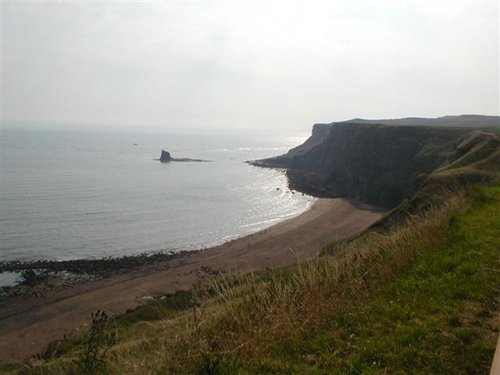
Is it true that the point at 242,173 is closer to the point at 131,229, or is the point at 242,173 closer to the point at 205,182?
the point at 205,182

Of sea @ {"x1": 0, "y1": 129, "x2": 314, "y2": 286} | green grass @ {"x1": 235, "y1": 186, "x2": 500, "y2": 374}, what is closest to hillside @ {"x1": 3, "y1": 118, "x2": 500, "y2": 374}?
green grass @ {"x1": 235, "y1": 186, "x2": 500, "y2": 374}

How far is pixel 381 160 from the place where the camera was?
2977 inches

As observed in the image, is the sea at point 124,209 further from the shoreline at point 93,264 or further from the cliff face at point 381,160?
the cliff face at point 381,160

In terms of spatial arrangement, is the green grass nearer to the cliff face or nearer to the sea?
the sea

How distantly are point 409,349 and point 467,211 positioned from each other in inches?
356

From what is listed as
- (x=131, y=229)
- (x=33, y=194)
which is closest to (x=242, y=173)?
(x=33, y=194)

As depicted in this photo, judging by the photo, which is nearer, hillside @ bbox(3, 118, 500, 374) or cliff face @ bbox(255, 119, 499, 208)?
hillside @ bbox(3, 118, 500, 374)

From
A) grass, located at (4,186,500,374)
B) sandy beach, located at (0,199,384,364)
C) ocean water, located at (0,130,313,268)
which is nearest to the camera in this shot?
grass, located at (4,186,500,374)

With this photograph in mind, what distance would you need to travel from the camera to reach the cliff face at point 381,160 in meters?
65.4

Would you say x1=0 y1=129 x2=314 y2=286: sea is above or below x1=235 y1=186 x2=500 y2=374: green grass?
below

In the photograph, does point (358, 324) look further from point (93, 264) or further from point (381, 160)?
point (381, 160)

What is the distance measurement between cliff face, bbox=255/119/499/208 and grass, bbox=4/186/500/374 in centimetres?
4987

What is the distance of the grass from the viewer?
5.00 m

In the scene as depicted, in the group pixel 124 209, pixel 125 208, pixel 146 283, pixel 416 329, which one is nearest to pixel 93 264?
pixel 146 283
